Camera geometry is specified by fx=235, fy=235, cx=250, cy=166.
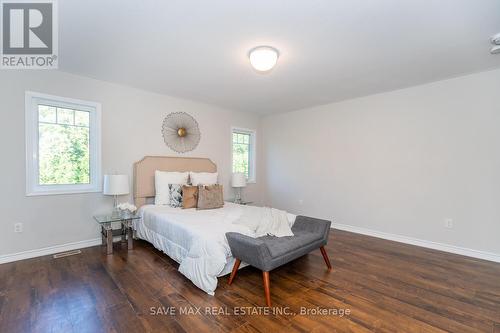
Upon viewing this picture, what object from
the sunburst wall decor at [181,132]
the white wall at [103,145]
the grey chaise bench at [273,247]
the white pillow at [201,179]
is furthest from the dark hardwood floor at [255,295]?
the sunburst wall decor at [181,132]

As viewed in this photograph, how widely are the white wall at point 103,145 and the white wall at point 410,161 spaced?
8.27 feet

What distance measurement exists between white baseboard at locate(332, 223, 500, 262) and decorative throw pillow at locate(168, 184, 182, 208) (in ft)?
9.93

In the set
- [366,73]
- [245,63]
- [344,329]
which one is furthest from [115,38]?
[344,329]

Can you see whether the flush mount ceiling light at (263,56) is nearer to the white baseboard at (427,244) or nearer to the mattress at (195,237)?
the mattress at (195,237)

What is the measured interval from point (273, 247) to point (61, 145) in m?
3.24

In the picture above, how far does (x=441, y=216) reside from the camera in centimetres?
346

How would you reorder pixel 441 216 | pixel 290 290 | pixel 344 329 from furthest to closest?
pixel 441 216
pixel 290 290
pixel 344 329

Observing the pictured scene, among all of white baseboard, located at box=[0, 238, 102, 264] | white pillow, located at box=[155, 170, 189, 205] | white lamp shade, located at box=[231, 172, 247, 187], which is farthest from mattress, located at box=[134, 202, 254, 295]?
white lamp shade, located at box=[231, 172, 247, 187]

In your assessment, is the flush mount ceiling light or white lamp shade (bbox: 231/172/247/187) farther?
white lamp shade (bbox: 231/172/247/187)

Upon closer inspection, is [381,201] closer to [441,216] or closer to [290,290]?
[441,216]

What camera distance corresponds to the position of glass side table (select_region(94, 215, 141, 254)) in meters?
3.16

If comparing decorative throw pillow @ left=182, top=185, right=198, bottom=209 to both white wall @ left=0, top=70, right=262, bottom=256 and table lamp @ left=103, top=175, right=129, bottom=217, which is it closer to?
table lamp @ left=103, top=175, right=129, bottom=217

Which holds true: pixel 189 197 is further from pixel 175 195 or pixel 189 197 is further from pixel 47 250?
pixel 47 250

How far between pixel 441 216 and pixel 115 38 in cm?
477
